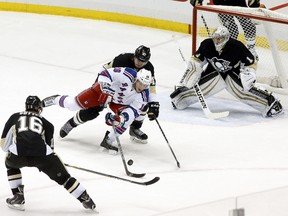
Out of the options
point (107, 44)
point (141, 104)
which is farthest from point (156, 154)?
point (107, 44)

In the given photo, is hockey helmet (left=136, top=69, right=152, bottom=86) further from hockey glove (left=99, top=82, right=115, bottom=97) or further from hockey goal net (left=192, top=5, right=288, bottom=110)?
hockey goal net (left=192, top=5, right=288, bottom=110)

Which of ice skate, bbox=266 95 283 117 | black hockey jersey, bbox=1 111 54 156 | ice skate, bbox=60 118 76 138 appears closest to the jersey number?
black hockey jersey, bbox=1 111 54 156

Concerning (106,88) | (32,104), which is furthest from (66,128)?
(32,104)

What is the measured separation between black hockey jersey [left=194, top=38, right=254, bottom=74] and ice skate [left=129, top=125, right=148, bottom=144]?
0.97 meters

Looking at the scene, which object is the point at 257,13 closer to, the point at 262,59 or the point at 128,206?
the point at 262,59

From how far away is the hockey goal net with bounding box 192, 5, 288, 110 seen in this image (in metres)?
7.60

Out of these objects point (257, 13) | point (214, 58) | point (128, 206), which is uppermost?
point (257, 13)

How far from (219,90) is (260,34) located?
3.19ft

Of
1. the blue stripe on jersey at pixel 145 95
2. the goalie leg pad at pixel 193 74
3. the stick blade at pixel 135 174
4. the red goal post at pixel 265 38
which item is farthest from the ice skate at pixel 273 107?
the stick blade at pixel 135 174

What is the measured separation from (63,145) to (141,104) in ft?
2.20

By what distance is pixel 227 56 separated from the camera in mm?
7164

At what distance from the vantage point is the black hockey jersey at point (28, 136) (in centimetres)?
512

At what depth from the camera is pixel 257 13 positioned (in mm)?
7617

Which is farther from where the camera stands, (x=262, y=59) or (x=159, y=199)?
(x=262, y=59)
